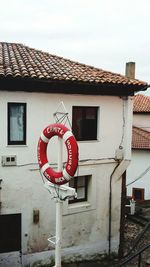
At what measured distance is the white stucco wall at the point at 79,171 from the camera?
11.2m

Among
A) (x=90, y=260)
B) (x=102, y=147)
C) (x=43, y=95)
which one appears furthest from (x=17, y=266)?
(x=43, y=95)

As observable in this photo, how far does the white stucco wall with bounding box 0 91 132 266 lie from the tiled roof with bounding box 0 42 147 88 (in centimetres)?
75

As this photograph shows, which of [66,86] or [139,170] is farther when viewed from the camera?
[139,170]

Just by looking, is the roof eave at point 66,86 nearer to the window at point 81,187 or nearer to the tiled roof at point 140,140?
the window at point 81,187

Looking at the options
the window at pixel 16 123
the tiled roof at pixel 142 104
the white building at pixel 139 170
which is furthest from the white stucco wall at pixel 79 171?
the tiled roof at pixel 142 104

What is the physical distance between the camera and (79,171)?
12125 mm

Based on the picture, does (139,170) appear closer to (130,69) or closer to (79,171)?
(130,69)

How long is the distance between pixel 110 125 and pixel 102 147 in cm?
91

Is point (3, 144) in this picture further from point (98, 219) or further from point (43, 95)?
point (98, 219)

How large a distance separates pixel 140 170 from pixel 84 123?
1443cm

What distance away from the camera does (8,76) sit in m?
10.0

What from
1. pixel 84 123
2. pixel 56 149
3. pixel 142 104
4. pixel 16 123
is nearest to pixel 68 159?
pixel 16 123

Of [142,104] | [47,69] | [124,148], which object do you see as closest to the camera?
[47,69]

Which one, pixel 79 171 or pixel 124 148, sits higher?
pixel 124 148
